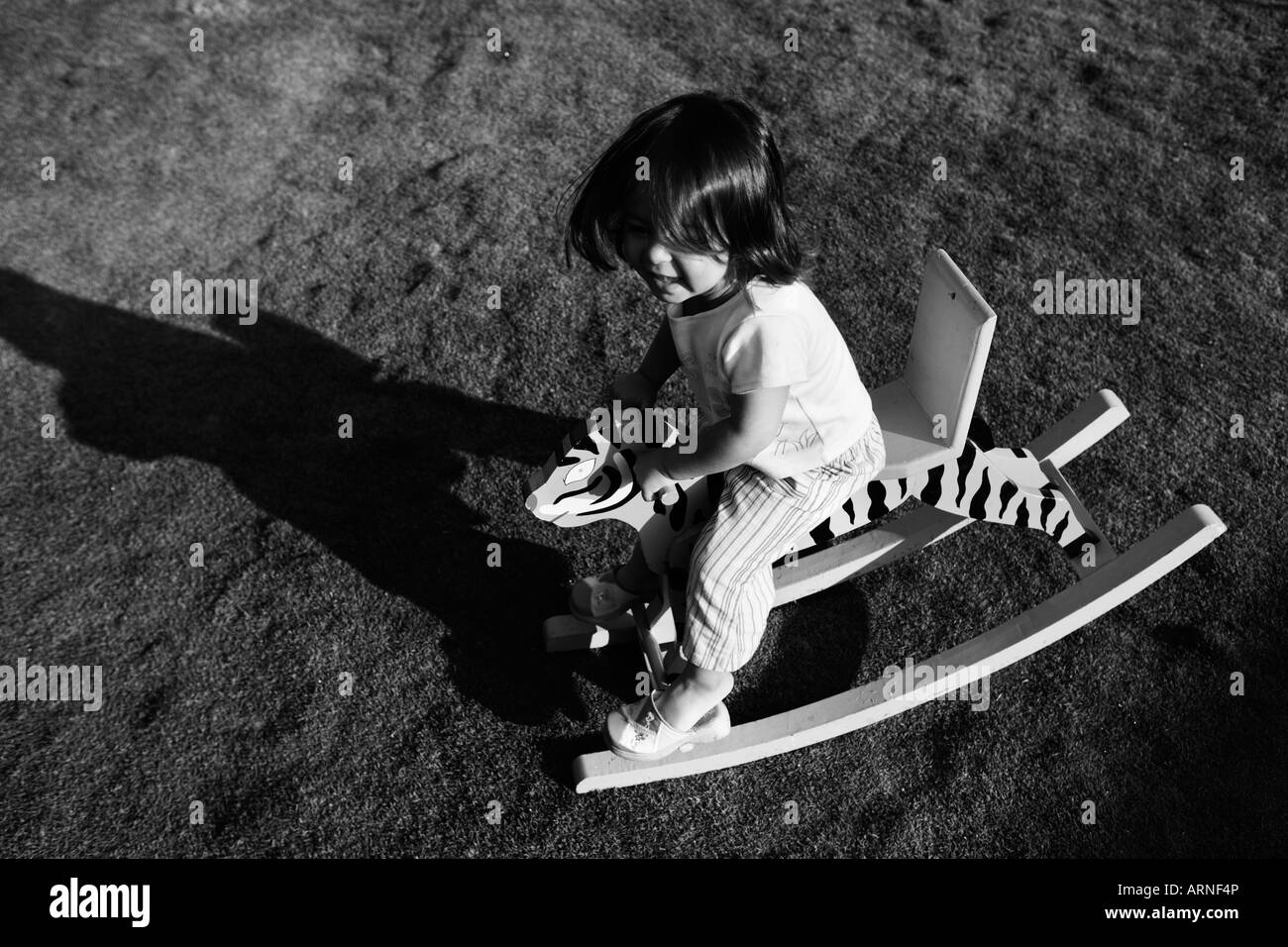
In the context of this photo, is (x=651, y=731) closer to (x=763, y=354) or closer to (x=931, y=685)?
(x=931, y=685)

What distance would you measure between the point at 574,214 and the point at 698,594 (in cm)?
73

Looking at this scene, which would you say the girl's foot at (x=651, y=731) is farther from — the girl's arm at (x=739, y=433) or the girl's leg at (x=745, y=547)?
the girl's arm at (x=739, y=433)

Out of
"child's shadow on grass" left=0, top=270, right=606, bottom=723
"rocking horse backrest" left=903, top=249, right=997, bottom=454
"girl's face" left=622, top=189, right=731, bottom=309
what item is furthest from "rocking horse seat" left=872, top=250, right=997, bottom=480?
"child's shadow on grass" left=0, top=270, right=606, bottom=723

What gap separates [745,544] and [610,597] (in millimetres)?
563

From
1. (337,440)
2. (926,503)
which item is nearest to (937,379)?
(926,503)

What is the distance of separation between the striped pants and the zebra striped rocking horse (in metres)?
0.13

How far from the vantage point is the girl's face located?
1.59 m

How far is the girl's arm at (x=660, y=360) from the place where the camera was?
202 cm

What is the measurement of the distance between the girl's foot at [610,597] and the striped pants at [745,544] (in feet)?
1.32

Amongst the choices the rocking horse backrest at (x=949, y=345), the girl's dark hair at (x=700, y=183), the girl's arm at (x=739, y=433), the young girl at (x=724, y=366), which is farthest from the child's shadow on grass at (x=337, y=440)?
the girl's dark hair at (x=700, y=183)

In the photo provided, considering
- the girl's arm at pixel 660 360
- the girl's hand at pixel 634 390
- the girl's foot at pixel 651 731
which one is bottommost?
the girl's foot at pixel 651 731

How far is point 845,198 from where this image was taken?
11.5ft

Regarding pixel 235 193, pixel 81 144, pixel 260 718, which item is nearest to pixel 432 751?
pixel 260 718
